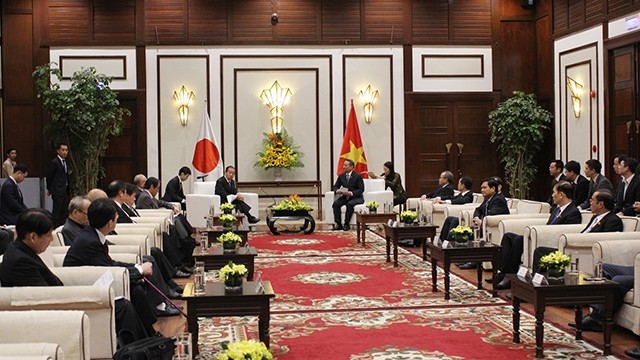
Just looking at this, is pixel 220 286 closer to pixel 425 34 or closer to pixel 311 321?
pixel 311 321

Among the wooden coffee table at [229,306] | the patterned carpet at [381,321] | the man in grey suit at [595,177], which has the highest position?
the man in grey suit at [595,177]

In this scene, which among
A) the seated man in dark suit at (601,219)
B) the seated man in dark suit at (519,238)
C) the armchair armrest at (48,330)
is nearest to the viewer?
the armchair armrest at (48,330)

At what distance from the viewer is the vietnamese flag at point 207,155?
16.5m

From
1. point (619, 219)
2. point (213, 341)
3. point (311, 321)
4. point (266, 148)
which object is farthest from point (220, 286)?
point (266, 148)

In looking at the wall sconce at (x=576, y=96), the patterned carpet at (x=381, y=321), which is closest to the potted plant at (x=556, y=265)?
the patterned carpet at (x=381, y=321)

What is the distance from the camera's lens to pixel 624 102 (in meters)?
13.6

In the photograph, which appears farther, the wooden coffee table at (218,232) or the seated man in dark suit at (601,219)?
the wooden coffee table at (218,232)

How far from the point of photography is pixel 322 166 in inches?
685

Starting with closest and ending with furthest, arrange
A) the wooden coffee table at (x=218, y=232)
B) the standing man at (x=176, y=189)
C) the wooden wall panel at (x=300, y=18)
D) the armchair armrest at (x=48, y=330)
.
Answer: the armchair armrest at (x=48, y=330) → the wooden coffee table at (x=218, y=232) → the standing man at (x=176, y=189) → the wooden wall panel at (x=300, y=18)

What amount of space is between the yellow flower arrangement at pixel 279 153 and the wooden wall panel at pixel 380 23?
9.38 ft

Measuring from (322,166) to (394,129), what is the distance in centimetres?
177

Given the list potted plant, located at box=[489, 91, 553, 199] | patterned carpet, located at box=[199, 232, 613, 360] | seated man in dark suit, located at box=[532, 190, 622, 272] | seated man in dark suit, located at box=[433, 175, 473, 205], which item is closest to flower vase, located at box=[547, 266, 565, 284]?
patterned carpet, located at box=[199, 232, 613, 360]

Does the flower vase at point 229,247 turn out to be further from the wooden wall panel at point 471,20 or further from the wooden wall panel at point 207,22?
the wooden wall panel at point 471,20

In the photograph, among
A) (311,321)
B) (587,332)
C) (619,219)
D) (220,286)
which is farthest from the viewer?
(619,219)
